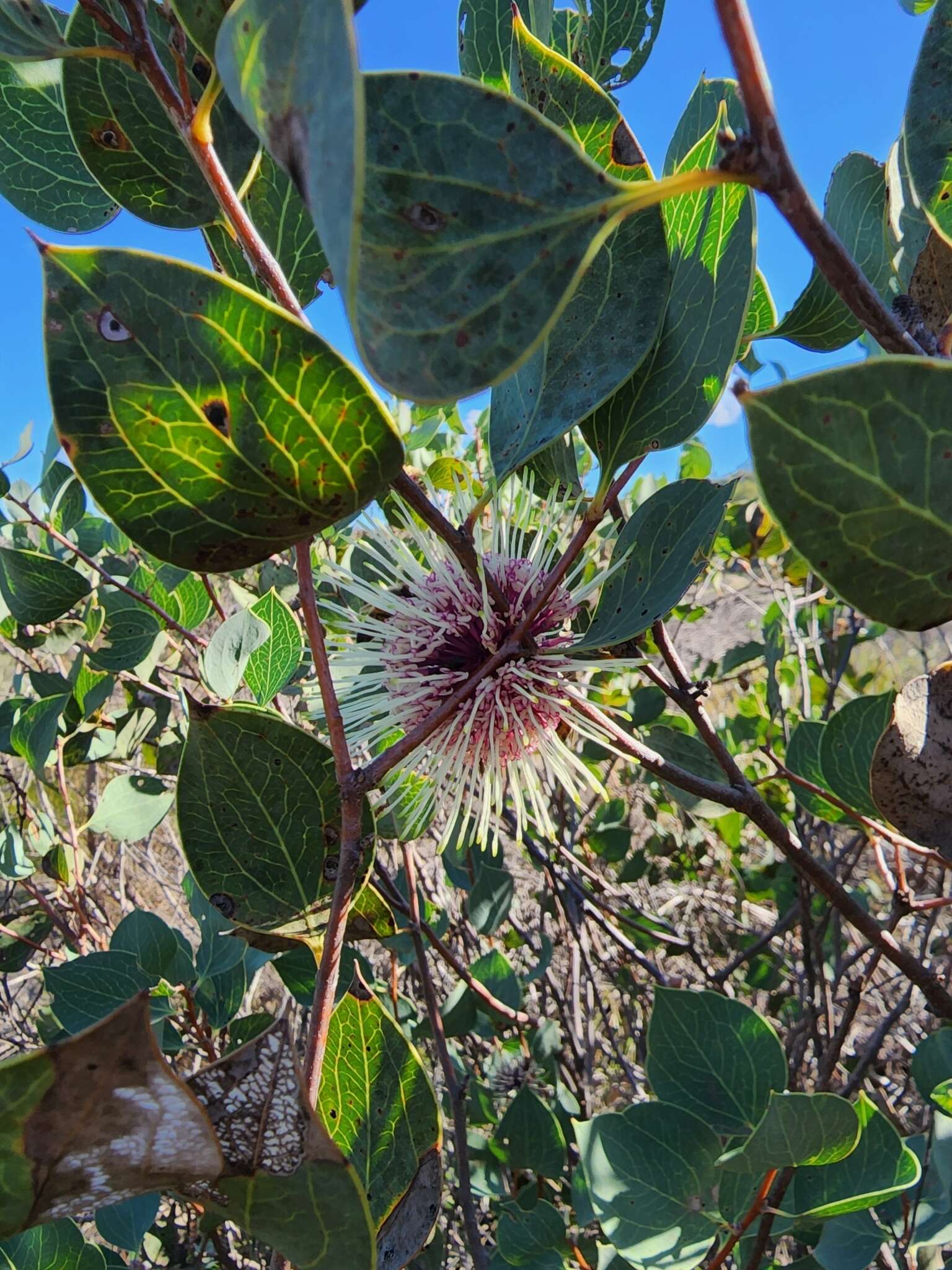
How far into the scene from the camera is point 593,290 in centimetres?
61

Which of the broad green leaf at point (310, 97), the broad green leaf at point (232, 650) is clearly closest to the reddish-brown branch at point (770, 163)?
the broad green leaf at point (310, 97)

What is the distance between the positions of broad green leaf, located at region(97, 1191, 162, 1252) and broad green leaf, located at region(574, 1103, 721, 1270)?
49cm

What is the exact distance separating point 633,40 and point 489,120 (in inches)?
27.0

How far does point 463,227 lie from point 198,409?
0.15m

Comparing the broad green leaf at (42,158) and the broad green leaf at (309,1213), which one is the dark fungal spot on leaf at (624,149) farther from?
the broad green leaf at (309,1213)

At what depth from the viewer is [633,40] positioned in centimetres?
92

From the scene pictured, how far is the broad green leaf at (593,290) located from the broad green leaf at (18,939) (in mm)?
1210

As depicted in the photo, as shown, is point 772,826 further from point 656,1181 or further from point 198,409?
point 198,409

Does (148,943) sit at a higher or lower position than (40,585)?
lower

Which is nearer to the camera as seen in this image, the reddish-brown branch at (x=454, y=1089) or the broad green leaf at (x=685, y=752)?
the broad green leaf at (x=685, y=752)

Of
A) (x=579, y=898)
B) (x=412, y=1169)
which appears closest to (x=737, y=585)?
(x=579, y=898)

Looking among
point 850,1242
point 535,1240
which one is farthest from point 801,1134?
point 535,1240

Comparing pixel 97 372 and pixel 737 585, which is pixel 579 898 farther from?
pixel 737 585

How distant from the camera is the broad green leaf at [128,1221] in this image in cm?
96
